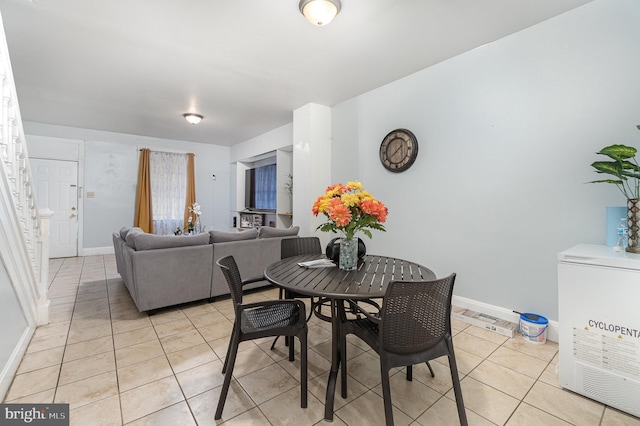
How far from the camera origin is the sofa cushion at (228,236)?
3.23 m

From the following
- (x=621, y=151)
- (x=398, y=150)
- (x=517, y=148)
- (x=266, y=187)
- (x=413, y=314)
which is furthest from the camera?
(x=266, y=187)

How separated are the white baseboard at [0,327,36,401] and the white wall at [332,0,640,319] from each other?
341 centimetres

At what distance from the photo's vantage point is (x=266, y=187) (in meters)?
6.35

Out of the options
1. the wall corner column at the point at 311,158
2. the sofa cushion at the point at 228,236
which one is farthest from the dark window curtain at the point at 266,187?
the sofa cushion at the point at 228,236

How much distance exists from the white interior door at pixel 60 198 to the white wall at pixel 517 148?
6.26 metres

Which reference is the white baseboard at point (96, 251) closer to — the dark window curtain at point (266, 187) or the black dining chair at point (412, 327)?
the dark window curtain at point (266, 187)

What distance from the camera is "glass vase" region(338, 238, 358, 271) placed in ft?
6.19

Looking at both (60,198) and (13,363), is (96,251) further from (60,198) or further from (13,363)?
(13,363)

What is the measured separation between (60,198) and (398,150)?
21.2 feet

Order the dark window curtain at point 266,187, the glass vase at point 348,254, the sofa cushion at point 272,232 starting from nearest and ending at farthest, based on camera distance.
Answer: the glass vase at point 348,254
the sofa cushion at point 272,232
the dark window curtain at point 266,187

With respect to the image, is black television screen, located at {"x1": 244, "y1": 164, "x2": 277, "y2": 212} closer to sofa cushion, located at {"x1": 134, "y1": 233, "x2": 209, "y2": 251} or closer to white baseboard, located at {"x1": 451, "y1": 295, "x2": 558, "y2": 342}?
sofa cushion, located at {"x1": 134, "y1": 233, "x2": 209, "y2": 251}

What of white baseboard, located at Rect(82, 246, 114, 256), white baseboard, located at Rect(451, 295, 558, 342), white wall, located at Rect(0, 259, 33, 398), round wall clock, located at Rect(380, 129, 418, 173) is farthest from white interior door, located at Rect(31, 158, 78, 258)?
white baseboard, located at Rect(451, 295, 558, 342)

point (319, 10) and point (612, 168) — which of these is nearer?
point (612, 168)

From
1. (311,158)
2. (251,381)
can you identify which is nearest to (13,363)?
(251,381)
